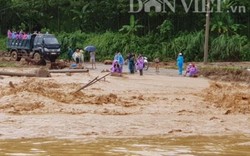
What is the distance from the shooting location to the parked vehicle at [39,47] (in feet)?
125

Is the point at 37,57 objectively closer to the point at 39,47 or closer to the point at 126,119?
the point at 39,47

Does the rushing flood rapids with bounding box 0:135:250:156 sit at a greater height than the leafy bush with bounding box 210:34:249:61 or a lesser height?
lesser

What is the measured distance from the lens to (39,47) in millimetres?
38625

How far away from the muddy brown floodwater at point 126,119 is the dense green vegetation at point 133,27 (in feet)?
60.7

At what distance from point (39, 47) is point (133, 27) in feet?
33.8

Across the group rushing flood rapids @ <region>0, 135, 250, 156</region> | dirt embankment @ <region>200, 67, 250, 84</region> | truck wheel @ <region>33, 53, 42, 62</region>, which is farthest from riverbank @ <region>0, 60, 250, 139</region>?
truck wheel @ <region>33, 53, 42, 62</region>

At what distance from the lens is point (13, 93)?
1947 cm

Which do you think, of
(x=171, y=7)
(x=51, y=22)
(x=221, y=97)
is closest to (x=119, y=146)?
(x=221, y=97)

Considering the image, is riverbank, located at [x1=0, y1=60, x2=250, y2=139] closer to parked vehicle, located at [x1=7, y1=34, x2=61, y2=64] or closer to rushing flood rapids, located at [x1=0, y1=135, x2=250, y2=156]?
rushing flood rapids, located at [x1=0, y1=135, x2=250, y2=156]

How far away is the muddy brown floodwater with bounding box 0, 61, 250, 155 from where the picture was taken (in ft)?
36.6

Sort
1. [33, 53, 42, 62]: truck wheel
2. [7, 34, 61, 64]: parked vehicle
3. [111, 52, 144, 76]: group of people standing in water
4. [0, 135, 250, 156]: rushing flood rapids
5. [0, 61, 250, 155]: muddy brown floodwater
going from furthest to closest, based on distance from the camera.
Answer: [33, 53, 42, 62]: truck wheel → [7, 34, 61, 64]: parked vehicle → [111, 52, 144, 76]: group of people standing in water → [0, 61, 250, 155]: muddy brown floodwater → [0, 135, 250, 156]: rushing flood rapids

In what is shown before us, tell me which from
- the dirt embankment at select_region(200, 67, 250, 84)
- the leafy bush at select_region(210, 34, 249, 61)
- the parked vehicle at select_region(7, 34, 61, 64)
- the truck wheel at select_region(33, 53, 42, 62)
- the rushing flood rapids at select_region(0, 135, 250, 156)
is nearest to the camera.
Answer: the rushing flood rapids at select_region(0, 135, 250, 156)

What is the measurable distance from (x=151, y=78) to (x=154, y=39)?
17306 mm

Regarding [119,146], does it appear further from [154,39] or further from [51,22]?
[51,22]
